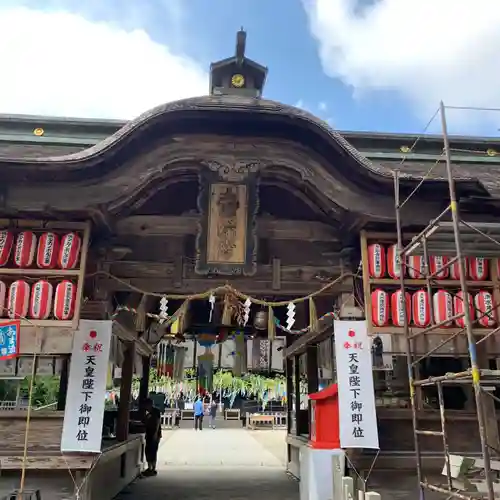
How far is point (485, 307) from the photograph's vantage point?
7734mm

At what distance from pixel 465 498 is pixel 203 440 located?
Answer: 20855mm

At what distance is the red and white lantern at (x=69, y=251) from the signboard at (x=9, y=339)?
1.11 metres

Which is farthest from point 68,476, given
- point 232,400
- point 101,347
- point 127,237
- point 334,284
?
point 232,400

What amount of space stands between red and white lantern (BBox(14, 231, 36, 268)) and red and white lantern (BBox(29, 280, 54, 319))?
43 centimetres

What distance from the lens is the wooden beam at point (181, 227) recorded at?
27.3ft

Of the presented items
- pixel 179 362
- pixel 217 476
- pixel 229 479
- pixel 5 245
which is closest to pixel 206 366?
pixel 179 362

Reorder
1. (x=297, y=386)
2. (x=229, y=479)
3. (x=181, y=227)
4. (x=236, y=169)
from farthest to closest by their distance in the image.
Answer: (x=297, y=386), (x=229, y=479), (x=181, y=227), (x=236, y=169)

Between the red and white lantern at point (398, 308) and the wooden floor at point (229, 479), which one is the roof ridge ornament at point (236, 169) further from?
the wooden floor at point (229, 479)

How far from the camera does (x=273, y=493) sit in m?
10.7

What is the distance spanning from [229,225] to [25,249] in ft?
10.3

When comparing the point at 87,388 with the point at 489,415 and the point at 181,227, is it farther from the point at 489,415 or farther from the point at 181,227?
the point at 489,415

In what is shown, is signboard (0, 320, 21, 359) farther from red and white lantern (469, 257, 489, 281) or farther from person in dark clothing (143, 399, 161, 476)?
person in dark clothing (143, 399, 161, 476)

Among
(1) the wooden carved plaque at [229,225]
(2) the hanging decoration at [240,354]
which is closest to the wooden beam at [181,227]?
(1) the wooden carved plaque at [229,225]

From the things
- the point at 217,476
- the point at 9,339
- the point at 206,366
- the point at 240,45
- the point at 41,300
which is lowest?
the point at 217,476
